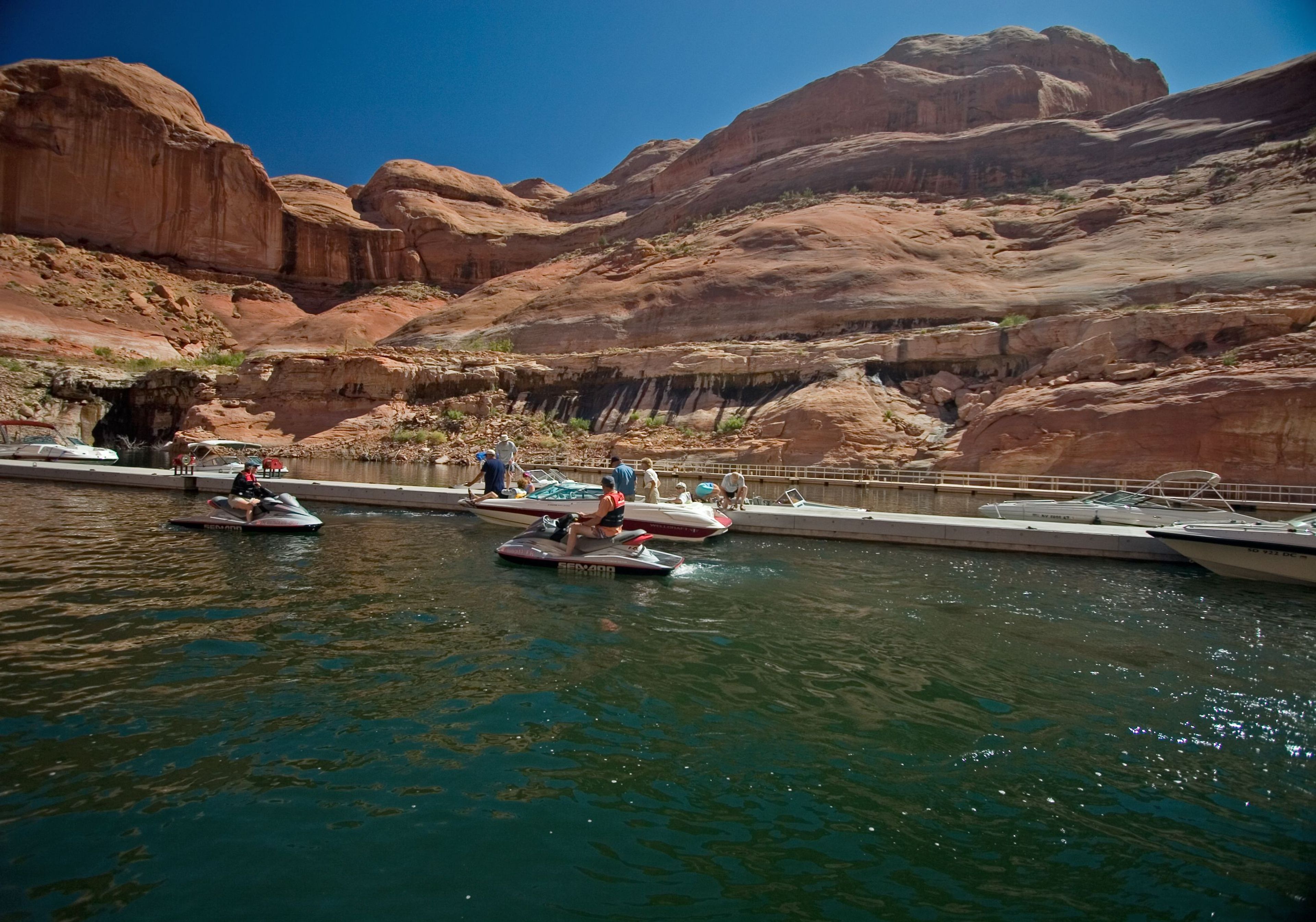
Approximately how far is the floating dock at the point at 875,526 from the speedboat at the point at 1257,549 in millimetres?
696

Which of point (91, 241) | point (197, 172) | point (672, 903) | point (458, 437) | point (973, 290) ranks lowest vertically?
point (672, 903)

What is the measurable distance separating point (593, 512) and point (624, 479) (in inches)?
39.8

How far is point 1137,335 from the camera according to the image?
32.6 metres

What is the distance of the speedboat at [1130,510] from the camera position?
17.0m

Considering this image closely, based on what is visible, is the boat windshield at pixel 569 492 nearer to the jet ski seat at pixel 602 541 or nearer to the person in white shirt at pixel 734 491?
the person in white shirt at pixel 734 491

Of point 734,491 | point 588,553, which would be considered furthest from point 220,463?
point 588,553

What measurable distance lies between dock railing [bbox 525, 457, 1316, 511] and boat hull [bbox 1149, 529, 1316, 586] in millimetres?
6286

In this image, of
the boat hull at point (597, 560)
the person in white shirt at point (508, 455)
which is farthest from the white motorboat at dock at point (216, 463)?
the boat hull at point (597, 560)

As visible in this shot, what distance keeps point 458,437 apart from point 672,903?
43.4 meters

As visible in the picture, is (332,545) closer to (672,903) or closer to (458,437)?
(672,903)

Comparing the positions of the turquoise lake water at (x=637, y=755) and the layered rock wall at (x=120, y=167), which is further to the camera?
the layered rock wall at (x=120, y=167)

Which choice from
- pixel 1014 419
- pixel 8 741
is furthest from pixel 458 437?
A: pixel 8 741

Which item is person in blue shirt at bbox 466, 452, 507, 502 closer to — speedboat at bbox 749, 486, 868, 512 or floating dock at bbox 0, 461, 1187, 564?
floating dock at bbox 0, 461, 1187, 564

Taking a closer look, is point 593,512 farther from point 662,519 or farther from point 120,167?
point 120,167
